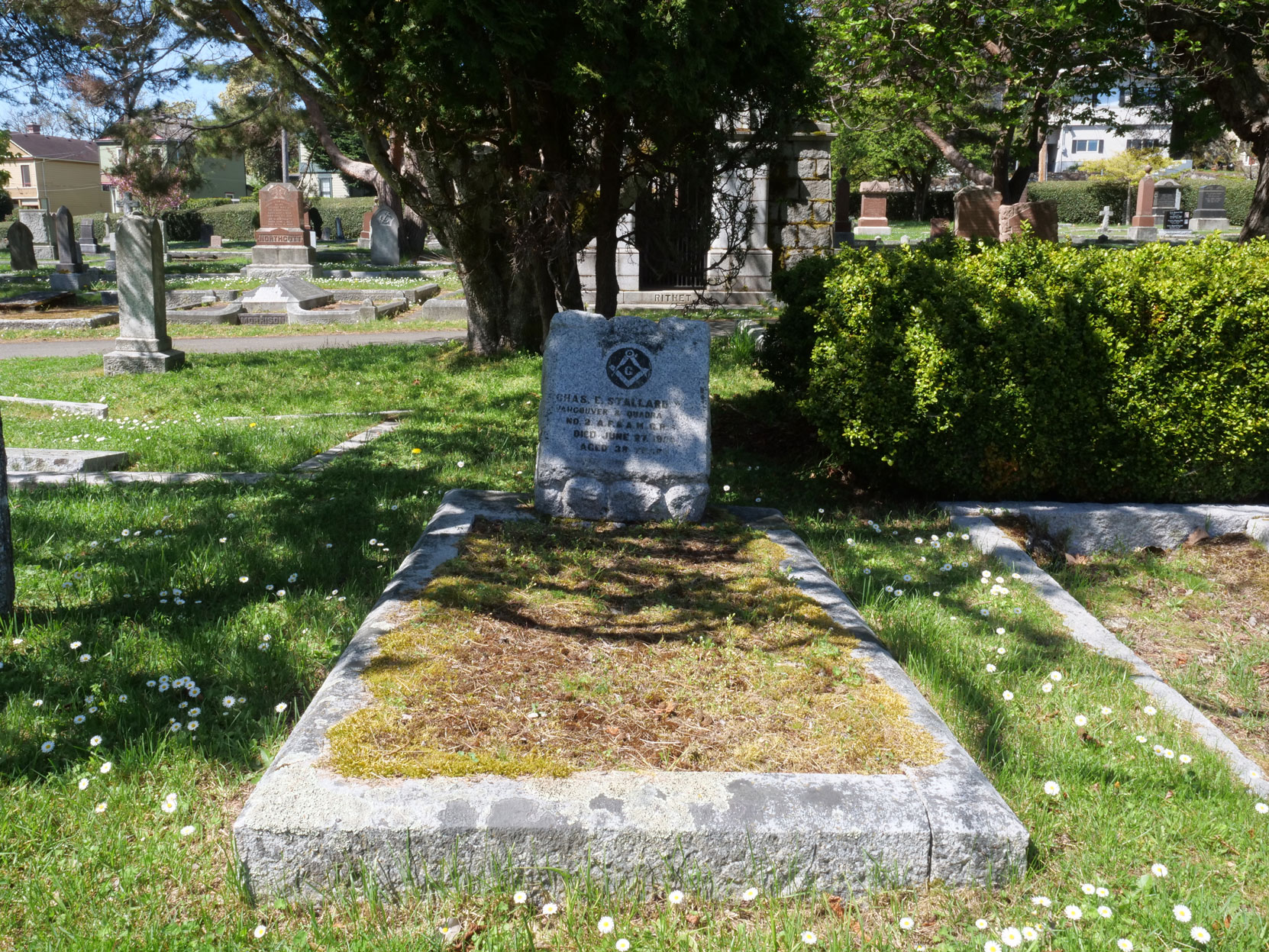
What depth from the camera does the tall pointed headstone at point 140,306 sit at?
1124 cm

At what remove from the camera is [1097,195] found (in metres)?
46.9

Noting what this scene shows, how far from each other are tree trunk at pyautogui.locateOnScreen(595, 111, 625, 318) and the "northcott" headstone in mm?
2344

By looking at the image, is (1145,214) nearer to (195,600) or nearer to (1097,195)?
(1097,195)

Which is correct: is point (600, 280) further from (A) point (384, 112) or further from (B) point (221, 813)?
(B) point (221, 813)

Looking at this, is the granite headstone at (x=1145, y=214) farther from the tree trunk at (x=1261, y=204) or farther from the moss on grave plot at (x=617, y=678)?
the moss on grave plot at (x=617, y=678)

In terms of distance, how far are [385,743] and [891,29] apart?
1039cm

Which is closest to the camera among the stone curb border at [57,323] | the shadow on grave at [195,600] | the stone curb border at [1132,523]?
the shadow on grave at [195,600]

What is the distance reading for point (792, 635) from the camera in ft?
13.2

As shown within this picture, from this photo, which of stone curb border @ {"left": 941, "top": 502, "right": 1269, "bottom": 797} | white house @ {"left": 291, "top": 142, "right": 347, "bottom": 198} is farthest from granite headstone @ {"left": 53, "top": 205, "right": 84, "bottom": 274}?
white house @ {"left": 291, "top": 142, "right": 347, "bottom": 198}

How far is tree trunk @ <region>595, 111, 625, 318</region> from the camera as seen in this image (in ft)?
24.8

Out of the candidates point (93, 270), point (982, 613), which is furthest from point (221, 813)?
point (93, 270)

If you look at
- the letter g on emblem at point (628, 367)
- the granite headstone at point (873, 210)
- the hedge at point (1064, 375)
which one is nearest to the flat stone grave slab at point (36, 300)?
the letter g on emblem at point (628, 367)

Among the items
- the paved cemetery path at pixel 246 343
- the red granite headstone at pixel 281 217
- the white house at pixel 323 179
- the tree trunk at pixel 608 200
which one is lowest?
the paved cemetery path at pixel 246 343

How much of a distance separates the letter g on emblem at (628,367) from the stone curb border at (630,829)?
291cm
